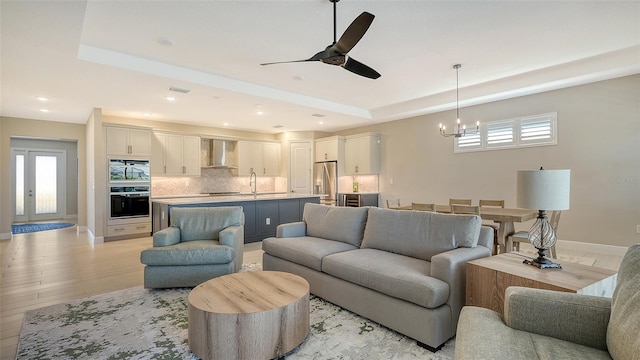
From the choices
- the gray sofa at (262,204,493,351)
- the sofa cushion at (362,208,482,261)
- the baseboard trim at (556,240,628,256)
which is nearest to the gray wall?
the baseboard trim at (556,240,628,256)

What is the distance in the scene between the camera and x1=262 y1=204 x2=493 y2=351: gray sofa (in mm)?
2199

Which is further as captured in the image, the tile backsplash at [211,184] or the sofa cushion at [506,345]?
the tile backsplash at [211,184]

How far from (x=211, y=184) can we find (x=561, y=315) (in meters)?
8.21

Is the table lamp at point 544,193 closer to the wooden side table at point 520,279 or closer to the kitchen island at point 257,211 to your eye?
the wooden side table at point 520,279

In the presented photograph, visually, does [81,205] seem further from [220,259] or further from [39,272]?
[220,259]

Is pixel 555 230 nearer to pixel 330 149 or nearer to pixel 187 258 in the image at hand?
pixel 187 258

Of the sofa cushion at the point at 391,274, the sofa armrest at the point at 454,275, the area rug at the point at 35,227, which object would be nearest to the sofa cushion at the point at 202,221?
the sofa cushion at the point at 391,274

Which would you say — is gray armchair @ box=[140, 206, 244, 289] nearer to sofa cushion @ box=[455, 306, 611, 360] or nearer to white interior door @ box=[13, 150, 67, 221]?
sofa cushion @ box=[455, 306, 611, 360]

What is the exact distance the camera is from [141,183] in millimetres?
6688

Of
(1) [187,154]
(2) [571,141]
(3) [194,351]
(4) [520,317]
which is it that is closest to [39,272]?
(3) [194,351]

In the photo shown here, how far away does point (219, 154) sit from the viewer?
8320mm

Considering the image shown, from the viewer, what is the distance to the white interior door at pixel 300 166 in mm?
9078

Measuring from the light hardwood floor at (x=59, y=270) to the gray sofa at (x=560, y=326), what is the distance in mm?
2966

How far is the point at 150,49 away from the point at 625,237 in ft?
23.1
